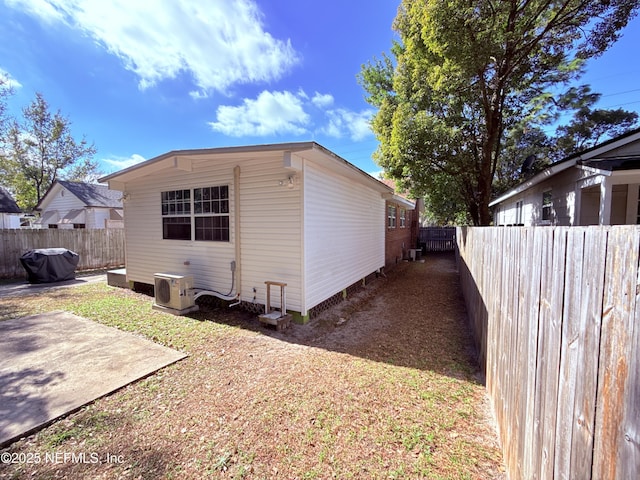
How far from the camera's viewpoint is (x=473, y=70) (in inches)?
282

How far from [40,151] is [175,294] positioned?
27.7 m

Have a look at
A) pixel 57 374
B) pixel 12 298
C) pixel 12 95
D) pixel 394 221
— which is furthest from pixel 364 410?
pixel 12 95

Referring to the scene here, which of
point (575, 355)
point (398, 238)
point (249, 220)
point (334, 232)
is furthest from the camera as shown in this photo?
point (398, 238)

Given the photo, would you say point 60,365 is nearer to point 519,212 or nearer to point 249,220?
point 249,220

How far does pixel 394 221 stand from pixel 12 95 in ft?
68.0

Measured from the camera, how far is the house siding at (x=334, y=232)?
5527mm

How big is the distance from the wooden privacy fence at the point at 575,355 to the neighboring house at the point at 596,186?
229 inches

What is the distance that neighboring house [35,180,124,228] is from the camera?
16.9 meters

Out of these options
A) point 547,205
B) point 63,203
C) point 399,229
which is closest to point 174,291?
point 399,229

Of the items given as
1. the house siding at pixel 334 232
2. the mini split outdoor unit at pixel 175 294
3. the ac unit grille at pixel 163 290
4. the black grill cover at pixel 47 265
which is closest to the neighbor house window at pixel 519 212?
the house siding at pixel 334 232

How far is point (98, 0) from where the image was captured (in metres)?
5.92

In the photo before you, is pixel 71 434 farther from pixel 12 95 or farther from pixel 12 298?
pixel 12 95

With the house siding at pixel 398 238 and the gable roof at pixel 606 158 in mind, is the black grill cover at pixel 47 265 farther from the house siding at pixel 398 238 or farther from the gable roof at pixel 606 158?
the gable roof at pixel 606 158


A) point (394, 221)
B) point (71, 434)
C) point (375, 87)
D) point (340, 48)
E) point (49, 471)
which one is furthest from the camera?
point (375, 87)
